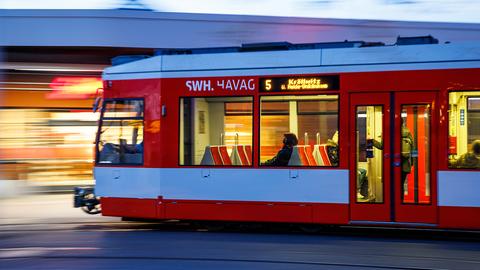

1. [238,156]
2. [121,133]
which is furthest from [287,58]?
[121,133]

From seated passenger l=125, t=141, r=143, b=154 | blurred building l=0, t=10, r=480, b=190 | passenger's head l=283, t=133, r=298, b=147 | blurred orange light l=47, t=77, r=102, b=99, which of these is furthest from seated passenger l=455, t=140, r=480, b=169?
blurred orange light l=47, t=77, r=102, b=99

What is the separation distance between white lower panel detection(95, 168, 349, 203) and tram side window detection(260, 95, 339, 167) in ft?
0.66

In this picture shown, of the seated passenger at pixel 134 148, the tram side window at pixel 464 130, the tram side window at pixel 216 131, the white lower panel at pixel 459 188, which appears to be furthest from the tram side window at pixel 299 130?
the seated passenger at pixel 134 148

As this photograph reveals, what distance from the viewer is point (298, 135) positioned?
907 cm

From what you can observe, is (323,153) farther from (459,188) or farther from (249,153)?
(459,188)

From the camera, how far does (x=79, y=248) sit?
8125 mm

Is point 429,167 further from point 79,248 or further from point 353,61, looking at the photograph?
point 79,248

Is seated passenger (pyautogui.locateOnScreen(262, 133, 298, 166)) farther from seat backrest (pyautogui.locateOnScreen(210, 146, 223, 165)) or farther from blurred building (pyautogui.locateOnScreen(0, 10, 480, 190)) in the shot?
blurred building (pyautogui.locateOnScreen(0, 10, 480, 190))

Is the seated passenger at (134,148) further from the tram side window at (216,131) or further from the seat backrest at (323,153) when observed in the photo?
the seat backrest at (323,153)

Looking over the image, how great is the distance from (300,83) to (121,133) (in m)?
3.18

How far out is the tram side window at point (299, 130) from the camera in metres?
8.95

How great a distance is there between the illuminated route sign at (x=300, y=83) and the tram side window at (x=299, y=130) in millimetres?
126

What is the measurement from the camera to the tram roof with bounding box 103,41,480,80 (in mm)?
8523

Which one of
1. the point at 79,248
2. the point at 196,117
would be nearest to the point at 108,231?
the point at 79,248
